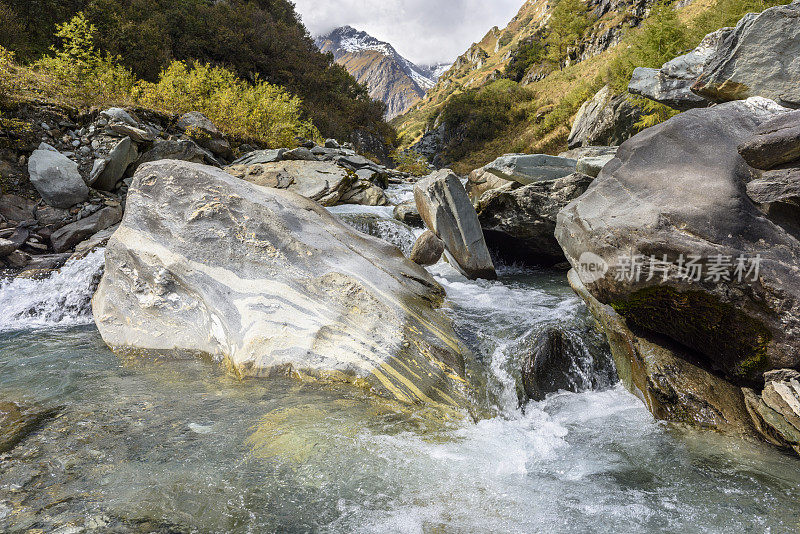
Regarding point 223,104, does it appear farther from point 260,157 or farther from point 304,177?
point 304,177

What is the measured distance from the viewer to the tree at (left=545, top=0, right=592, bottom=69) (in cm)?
4759

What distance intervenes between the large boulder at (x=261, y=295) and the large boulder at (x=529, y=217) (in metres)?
4.24

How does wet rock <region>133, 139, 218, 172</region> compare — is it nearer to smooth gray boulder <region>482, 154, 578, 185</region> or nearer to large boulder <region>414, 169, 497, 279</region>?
large boulder <region>414, 169, 497, 279</region>

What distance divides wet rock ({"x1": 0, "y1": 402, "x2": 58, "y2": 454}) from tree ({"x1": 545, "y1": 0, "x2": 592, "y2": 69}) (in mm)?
58283

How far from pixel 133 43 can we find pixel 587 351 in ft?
66.7

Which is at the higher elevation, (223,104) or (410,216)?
(223,104)

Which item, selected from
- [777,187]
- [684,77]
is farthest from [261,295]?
[684,77]

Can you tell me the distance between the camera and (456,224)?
842 centimetres

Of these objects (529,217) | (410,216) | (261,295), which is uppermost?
(410,216)

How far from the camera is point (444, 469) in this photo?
3.04 meters

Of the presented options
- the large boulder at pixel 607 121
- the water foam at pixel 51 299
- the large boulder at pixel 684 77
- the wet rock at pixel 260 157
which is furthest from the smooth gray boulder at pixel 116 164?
the large boulder at pixel 607 121

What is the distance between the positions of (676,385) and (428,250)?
16.6 feet

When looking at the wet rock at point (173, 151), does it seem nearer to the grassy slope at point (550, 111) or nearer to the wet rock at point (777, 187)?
the wet rock at point (777, 187)

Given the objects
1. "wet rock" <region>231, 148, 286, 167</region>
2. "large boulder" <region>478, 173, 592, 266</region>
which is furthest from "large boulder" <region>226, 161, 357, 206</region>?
"large boulder" <region>478, 173, 592, 266</region>
